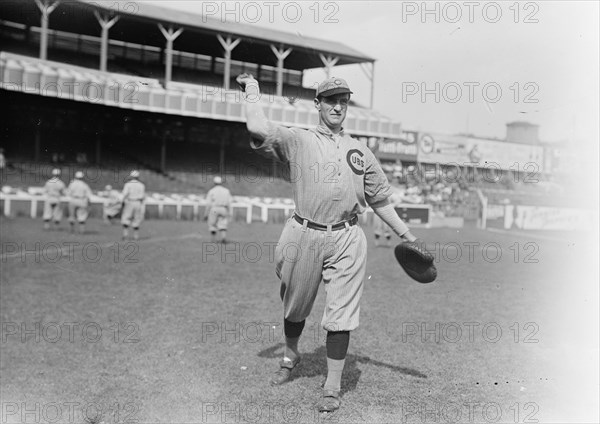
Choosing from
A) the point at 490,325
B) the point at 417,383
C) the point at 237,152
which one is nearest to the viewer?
the point at 417,383

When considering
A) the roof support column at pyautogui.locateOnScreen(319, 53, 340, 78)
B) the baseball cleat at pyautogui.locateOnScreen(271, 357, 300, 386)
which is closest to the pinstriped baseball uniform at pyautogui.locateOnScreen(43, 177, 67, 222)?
the baseball cleat at pyautogui.locateOnScreen(271, 357, 300, 386)

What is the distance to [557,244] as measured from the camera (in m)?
19.7

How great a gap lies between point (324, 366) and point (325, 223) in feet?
5.22

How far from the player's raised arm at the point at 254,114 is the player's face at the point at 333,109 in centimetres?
53

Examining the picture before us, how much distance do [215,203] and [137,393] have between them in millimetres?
11780

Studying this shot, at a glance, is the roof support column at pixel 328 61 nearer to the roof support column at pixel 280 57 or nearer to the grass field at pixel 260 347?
the roof support column at pixel 280 57

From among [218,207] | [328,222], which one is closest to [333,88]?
[328,222]

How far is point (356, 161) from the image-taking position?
445cm

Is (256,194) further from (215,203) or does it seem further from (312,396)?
(312,396)

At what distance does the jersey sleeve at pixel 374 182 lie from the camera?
460 cm

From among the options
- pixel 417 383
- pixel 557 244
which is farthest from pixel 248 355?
pixel 557 244

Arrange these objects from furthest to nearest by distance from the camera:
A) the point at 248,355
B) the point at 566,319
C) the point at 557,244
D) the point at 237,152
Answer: the point at 237,152, the point at 557,244, the point at 566,319, the point at 248,355

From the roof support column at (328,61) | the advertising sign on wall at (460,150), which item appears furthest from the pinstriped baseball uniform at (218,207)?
the advertising sign on wall at (460,150)

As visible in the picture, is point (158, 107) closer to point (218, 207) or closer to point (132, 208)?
point (132, 208)
